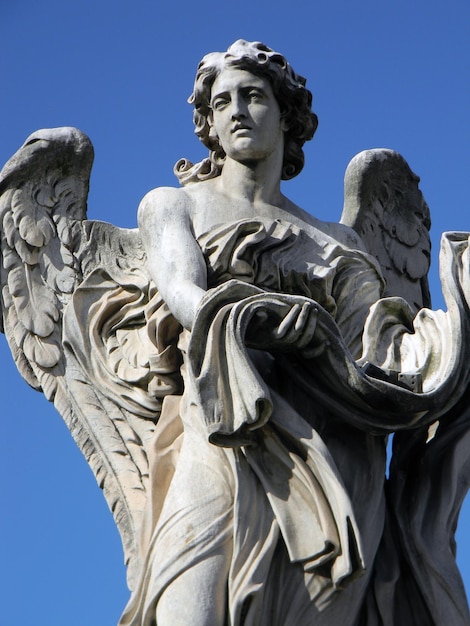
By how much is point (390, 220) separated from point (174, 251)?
196 centimetres

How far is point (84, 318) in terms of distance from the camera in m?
10.5

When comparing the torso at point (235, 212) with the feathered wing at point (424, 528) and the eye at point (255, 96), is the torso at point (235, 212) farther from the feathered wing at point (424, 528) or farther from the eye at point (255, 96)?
the feathered wing at point (424, 528)

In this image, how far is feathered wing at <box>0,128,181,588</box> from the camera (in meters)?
10.2

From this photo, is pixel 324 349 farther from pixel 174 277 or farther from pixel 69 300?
pixel 69 300

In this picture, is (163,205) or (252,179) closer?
(163,205)

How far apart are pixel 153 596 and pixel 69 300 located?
211cm

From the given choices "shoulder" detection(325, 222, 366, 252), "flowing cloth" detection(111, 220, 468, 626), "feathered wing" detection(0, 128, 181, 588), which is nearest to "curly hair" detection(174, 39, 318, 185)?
"shoulder" detection(325, 222, 366, 252)

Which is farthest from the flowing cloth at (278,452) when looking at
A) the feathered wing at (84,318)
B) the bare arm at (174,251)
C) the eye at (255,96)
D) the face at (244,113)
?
the eye at (255,96)

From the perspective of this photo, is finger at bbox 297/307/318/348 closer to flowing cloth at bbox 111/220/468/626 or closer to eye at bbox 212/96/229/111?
flowing cloth at bbox 111/220/468/626

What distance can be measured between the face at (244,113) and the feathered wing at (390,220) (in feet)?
3.74

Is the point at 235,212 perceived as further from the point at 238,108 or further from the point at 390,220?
the point at 390,220

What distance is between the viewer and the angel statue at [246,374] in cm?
920

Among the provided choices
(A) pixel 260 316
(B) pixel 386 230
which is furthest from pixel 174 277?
(B) pixel 386 230

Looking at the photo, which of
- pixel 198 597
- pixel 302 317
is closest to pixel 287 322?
pixel 302 317
